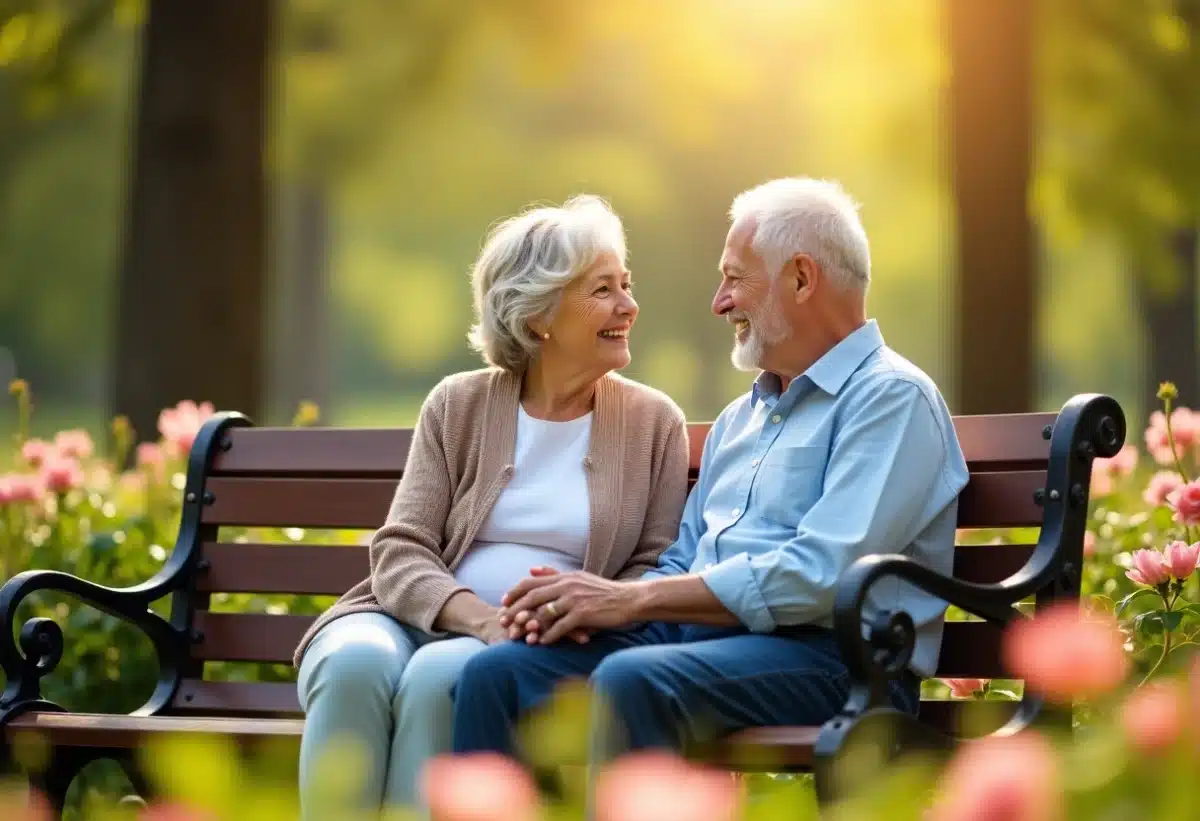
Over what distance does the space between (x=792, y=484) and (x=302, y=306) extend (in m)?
24.1

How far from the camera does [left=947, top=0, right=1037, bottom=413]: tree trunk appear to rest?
788 centimetres

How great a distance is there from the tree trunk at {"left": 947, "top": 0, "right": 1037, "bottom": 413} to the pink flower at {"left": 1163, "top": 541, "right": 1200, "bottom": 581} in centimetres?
412

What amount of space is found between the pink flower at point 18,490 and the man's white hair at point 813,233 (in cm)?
274

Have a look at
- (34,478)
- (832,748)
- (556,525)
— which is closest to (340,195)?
(34,478)

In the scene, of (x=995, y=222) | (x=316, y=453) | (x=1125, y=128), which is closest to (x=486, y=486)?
(x=316, y=453)

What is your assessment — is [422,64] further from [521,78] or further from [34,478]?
[34,478]

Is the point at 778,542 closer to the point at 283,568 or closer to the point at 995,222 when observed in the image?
the point at 283,568

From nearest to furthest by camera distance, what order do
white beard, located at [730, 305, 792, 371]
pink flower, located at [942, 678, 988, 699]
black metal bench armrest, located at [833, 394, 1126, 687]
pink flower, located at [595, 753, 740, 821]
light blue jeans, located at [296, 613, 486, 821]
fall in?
pink flower, located at [595, 753, 740, 821], black metal bench armrest, located at [833, 394, 1126, 687], light blue jeans, located at [296, 613, 486, 821], white beard, located at [730, 305, 792, 371], pink flower, located at [942, 678, 988, 699]

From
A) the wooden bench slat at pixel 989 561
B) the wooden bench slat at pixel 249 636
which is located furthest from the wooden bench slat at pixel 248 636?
the wooden bench slat at pixel 989 561

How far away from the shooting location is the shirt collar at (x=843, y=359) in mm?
3689

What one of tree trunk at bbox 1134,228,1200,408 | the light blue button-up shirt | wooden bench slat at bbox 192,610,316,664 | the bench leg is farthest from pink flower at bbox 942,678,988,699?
tree trunk at bbox 1134,228,1200,408

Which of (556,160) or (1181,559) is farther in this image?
(556,160)

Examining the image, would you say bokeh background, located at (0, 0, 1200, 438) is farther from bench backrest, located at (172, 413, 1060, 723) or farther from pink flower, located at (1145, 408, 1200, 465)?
bench backrest, located at (172, 413, 1060, 723)

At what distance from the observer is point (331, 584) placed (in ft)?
14.7
